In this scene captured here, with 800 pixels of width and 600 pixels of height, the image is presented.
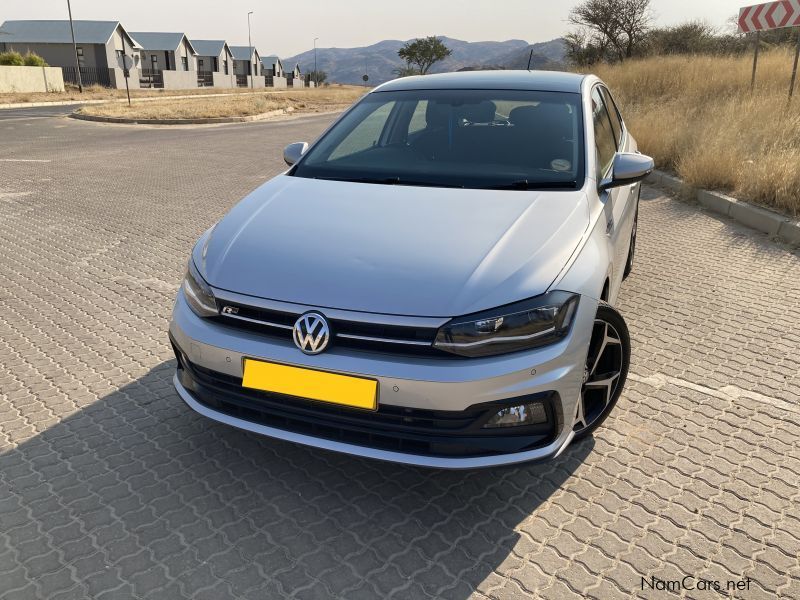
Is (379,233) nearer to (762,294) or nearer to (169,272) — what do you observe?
(169,272)

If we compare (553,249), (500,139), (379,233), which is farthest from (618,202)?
(379,233)

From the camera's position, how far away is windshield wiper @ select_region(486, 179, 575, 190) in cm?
318

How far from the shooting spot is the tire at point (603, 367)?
2812mm

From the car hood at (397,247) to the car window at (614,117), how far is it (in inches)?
72.2

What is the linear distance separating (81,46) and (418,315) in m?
→ 64.9

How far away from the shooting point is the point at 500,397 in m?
2.30

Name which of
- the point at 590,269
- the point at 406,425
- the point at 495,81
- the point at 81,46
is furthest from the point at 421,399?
the point at 81,46

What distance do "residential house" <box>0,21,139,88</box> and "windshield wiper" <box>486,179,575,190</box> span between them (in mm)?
A: 59442

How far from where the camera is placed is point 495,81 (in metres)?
4.09

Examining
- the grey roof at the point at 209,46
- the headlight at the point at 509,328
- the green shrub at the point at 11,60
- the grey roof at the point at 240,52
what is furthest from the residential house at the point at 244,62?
the headlight at the point at 509,328

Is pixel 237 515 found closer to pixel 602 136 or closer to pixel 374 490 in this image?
pixel 374 490

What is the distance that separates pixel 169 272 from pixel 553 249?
3.89m

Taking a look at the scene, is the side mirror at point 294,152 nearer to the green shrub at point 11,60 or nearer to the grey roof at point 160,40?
the green shrub at point 11,60

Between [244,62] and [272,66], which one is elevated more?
[244,62]
